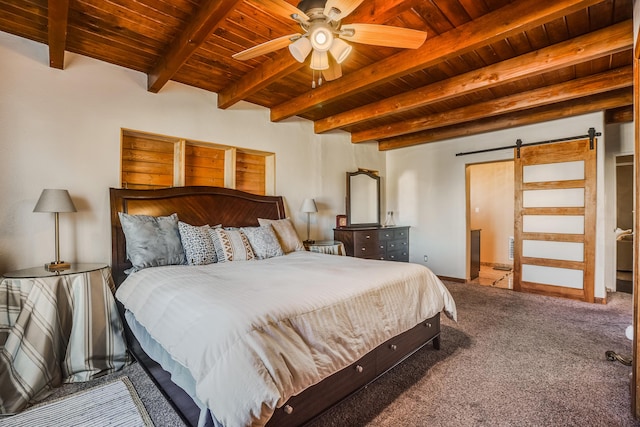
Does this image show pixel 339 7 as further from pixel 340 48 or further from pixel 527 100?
pixel 527 100

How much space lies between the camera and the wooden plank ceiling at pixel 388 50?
6.91ft

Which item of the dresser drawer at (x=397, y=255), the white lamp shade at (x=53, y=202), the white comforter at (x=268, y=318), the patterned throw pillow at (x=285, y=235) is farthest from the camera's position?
the dresser drawer at (x=397, y=255)

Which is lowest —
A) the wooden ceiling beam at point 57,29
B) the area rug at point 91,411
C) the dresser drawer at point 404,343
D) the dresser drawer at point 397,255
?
the area rug at point 91,411

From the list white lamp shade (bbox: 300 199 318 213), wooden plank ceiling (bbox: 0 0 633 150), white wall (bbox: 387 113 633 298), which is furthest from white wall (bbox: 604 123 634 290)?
white lamp shade (bbox: 300 199 318 213)

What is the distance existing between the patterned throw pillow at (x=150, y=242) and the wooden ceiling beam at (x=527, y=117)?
4.32 meters

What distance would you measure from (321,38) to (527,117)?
12.4ft

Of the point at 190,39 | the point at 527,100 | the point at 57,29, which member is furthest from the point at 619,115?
the point at 57,29

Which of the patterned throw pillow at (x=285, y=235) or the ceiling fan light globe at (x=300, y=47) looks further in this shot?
the patterned throw pillow at (x=285, y=235)

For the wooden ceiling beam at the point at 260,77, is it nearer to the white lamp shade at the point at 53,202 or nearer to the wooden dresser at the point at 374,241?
the white lamp shade at the point at 53,202

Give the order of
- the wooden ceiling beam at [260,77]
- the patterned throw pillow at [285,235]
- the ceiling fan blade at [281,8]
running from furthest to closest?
the patterned throw pillow at [285,235], the wooden ceiling beam at [260,77], the ceiling fan blade at [281,8]

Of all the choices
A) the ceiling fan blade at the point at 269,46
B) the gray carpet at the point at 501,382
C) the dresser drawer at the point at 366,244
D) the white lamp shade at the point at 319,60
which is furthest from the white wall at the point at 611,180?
the ceiling fan blade at the point at 269,46

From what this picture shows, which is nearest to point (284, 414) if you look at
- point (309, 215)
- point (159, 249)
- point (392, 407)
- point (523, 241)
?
point (392, 407)

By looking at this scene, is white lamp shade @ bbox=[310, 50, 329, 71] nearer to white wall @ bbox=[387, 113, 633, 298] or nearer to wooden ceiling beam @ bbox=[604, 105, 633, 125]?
white wall @ bbox=[387, 113, 633, 298]

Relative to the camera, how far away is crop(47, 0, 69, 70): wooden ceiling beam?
186cm
